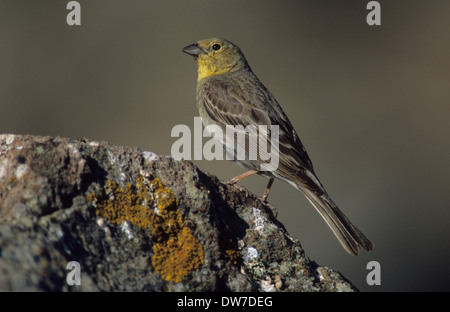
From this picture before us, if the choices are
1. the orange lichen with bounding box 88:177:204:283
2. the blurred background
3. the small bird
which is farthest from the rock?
the blurred background

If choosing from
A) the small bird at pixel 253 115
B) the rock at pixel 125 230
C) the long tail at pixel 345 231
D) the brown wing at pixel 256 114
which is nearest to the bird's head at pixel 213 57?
the small bird at pixel 253 115

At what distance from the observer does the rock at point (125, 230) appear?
3.14 meters

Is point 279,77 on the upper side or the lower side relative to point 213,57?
upper

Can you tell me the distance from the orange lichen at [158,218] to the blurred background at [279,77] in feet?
22.9

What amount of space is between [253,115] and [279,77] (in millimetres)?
6931

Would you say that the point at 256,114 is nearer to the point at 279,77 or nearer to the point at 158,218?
the point at 158,218

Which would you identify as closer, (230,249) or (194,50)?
(230,249)

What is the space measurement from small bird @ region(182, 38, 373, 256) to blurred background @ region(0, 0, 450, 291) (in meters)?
3.91

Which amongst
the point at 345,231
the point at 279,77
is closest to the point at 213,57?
the point at 345,231

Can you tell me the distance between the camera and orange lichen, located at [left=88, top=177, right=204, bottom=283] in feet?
11.9

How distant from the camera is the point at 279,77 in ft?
43.5

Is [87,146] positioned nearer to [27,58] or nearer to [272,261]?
[272,261]
